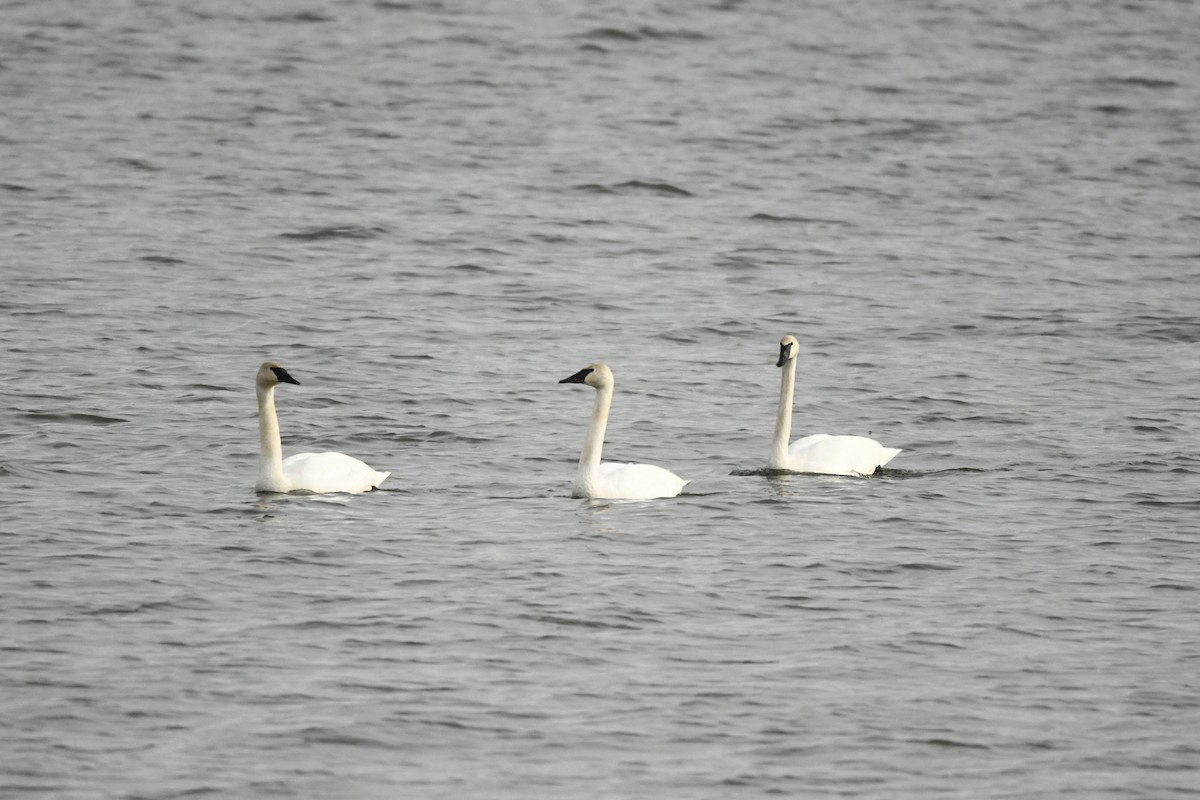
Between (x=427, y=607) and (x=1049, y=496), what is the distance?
502 cm

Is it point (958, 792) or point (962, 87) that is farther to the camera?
point (962, 87)

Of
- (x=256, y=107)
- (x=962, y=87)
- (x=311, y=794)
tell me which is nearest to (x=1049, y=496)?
(x=311, y=794)

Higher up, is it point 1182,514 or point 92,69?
point 92,69

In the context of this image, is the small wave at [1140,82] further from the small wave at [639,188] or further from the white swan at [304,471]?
the white swan at [304,471]

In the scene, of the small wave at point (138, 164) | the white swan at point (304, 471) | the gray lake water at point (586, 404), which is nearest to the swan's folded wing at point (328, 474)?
the white swan at point (304, 471)

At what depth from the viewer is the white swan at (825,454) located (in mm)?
13922

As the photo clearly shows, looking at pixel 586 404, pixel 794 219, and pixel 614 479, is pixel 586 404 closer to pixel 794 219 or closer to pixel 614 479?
pixel 614 479

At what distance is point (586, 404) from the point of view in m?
16.9

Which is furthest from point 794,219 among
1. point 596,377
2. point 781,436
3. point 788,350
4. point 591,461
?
point 591,461

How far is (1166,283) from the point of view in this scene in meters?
21.9

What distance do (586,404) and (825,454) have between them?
3.38 meters

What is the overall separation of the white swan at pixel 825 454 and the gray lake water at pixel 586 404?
200 millimetres

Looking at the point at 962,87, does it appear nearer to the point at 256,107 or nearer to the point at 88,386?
the point at 256,107

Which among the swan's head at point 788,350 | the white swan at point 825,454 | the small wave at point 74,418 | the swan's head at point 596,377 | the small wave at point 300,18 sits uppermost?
the small wave at point 300,18
